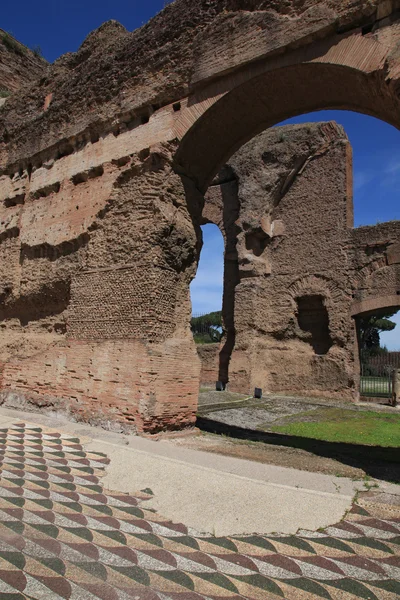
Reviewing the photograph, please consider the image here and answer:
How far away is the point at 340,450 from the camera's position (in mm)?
5199

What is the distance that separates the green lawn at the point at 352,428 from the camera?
6293mm

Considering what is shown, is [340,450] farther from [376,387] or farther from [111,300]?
[376,387]

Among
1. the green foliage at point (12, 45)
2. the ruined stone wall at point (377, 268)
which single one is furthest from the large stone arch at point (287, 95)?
the green foliage at point (12, 45)

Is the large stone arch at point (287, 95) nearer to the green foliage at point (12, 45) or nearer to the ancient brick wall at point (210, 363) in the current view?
the ancient brick wall at point (210, 363)

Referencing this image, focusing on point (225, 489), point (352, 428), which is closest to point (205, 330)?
point (352, 428)

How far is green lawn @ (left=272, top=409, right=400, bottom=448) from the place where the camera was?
248 inches

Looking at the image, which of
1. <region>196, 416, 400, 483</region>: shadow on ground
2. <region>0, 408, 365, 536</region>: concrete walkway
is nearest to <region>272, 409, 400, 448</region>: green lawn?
<region>196, 416, 400, 483</region>: shadow on ground

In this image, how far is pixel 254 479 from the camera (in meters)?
3.47

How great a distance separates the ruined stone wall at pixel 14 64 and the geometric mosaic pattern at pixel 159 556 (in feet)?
40.9

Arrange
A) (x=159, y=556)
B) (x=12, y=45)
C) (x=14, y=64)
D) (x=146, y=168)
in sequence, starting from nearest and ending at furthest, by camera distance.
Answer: (x=159, y=556) < (x=146, y=168) < (x=12, y=45) < (x=14, y=64)

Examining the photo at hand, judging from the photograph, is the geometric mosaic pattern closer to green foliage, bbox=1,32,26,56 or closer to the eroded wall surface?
the eroded wall surface

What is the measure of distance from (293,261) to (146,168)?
7999 mm

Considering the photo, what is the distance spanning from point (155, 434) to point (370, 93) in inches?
163

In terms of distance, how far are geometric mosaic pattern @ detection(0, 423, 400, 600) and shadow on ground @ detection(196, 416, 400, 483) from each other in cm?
126
